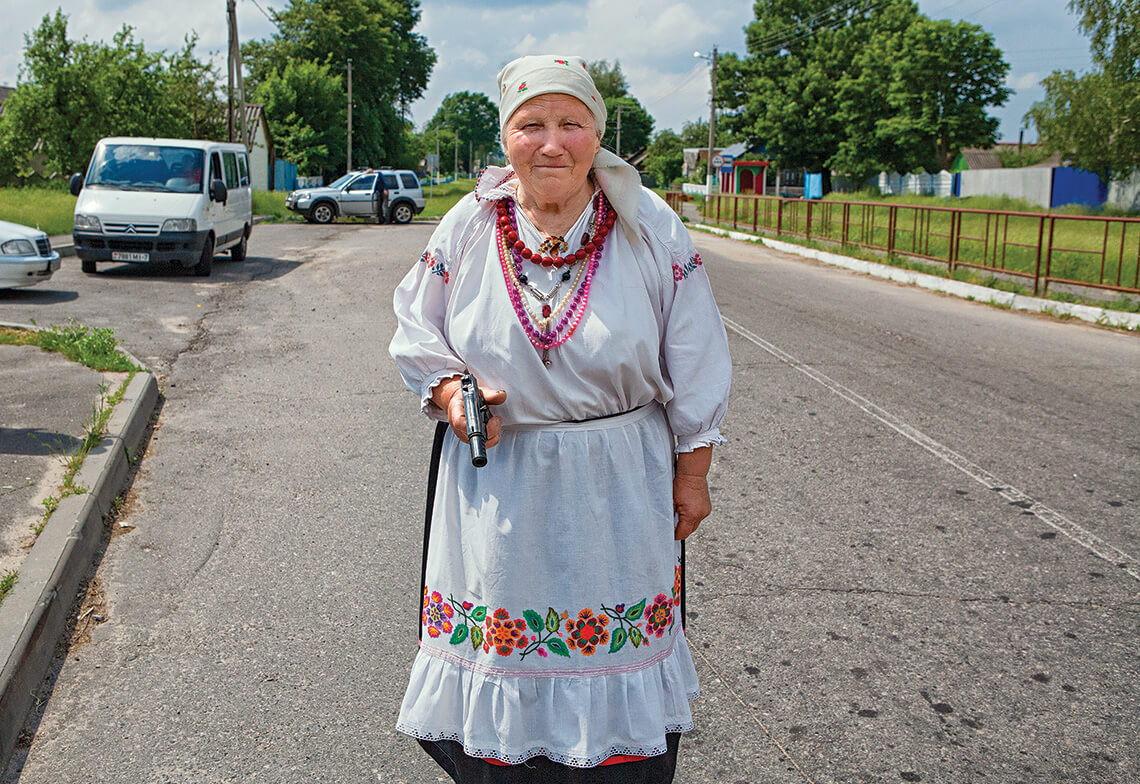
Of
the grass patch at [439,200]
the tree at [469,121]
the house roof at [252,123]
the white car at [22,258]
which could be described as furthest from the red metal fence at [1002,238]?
the tree at [469,121]

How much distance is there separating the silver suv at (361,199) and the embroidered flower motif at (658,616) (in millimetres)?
31374

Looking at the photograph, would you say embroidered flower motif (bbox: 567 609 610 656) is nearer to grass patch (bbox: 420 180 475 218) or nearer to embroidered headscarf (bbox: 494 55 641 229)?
embroidered headscarf (bbox: 494 55 641 229)

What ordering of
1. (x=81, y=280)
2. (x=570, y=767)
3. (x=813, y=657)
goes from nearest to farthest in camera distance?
(x=570, y=767)
(x=813, y=657)
(x=81, y=280)

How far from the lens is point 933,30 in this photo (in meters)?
56.9

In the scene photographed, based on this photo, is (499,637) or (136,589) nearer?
(499,637)

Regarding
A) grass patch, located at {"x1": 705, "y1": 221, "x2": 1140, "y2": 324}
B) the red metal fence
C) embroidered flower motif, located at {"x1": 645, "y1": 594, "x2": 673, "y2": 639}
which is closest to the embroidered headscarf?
embroidered flower motif, located at {"x1": 645, "y1": 594, "x2": 673, "y2": 639}

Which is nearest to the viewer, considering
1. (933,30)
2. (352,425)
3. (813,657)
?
(813,657)

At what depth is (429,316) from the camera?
2.68 metres

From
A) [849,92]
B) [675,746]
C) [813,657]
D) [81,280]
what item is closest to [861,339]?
[813,657]

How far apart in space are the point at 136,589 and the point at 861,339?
27.9 feet

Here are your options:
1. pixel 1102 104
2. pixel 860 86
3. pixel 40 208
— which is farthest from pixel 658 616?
pixel 860 86

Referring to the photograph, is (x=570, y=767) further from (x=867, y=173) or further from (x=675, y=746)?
(x=867, y=173)

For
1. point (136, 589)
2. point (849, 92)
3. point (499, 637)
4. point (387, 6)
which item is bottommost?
point (136, 589)

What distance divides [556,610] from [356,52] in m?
74.8
